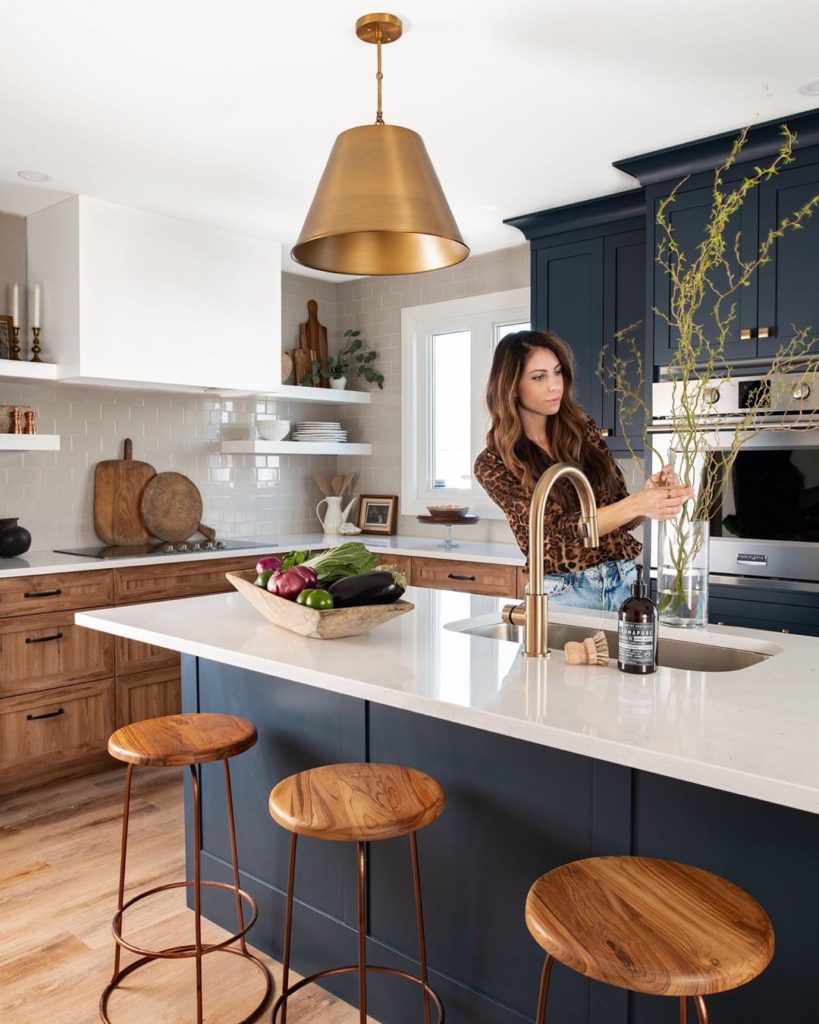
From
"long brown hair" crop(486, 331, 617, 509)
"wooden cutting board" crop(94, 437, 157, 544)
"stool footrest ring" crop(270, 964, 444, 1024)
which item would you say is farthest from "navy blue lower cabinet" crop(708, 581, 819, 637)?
"wooden cutting board" crop(94, 437, 157, 544)

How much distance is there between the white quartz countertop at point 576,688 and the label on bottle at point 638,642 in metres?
0.04

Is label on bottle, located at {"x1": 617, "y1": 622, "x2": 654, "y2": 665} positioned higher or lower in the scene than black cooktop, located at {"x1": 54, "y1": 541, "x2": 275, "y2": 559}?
higher

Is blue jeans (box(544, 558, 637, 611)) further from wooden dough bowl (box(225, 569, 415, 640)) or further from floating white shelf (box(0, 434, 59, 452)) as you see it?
floating white shelf (box(0, 434, 59, 452))

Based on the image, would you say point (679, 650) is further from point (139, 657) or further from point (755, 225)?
point (139, 657)

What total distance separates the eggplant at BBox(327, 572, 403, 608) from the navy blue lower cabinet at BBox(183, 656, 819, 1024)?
0.24m

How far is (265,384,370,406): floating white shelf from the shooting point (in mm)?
5069

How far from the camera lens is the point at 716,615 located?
141 inches

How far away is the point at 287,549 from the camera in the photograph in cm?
469

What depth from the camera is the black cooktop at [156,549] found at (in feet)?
13.8

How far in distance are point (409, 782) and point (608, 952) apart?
662 mm

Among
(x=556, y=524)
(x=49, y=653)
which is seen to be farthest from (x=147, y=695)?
(x=556, y=524)

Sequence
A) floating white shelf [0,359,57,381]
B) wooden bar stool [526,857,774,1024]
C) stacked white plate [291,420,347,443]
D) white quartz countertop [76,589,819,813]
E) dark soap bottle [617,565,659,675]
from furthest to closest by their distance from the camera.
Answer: stacked white plate [291,420,347,443]
floating white shelf [0,359,57,381]
dark soap bottle [617,565,659,675]
white quartz countertop [76,589,819,813]
wooden bar stool [526,857,774,1024]

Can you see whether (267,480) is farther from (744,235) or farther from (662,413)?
(744,235)

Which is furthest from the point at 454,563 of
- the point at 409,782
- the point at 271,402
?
the point at 409,782
